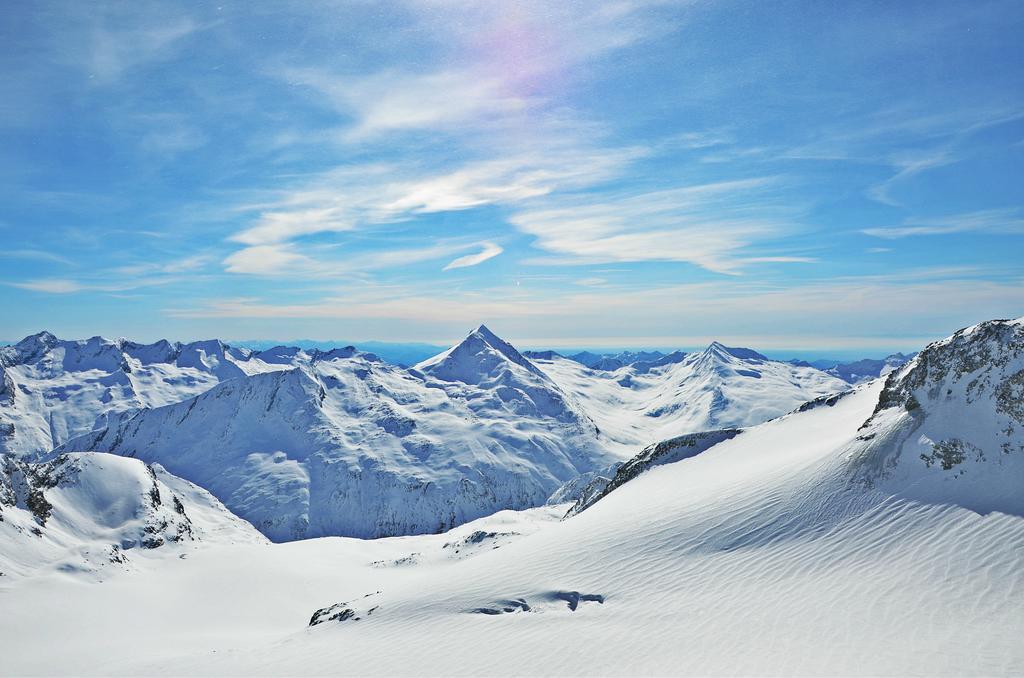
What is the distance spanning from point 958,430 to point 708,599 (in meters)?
16.6

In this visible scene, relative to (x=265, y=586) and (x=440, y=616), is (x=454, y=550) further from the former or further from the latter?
(x=440, y=616)

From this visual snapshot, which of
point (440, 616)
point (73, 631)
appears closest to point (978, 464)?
point (440, 616)

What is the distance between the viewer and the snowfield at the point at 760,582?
18797 millimetres

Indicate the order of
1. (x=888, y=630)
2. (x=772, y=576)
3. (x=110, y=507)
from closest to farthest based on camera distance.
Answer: (x=888, y=630)
(x=772, y=576)
(x=110, y=507)

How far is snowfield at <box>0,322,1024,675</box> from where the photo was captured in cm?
1880

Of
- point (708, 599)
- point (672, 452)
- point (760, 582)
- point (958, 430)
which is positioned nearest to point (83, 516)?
point (672, 452)

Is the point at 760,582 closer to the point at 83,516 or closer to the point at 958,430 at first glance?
the point at 958,430

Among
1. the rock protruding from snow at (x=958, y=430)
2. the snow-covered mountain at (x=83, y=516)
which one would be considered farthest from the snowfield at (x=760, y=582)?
the snow-covered mountain at (x=83, y=516)

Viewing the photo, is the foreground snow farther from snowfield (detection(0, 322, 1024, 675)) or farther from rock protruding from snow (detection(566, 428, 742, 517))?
rock protruding from snow (detection(566, 428, 742, 517))

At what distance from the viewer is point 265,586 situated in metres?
64.2

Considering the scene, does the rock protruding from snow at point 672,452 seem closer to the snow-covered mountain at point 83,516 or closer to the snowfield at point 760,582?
the snowfield at point 760,582

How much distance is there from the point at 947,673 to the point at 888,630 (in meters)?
2.93

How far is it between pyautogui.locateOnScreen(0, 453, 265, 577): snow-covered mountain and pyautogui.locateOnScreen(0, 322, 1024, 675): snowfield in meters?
20.6

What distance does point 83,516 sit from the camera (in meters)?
73.9
